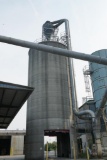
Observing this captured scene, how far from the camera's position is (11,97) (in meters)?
25.5

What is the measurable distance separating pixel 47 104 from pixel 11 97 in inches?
271

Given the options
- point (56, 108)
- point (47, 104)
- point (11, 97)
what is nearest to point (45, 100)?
point (47, 104)

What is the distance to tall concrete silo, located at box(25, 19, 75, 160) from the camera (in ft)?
95.1

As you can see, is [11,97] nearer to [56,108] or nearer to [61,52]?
[56,108]

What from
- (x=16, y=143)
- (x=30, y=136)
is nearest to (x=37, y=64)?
(x=30, y=136)

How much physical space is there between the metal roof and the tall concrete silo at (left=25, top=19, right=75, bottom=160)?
3284 millimetres

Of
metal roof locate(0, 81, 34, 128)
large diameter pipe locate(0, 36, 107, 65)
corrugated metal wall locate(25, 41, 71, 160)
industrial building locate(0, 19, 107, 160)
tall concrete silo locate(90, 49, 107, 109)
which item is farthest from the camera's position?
tall concrete silo locate(90, 49, 107, 109)

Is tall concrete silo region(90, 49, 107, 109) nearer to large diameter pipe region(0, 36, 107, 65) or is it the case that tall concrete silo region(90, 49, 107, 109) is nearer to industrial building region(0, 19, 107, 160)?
industrial building region(0, 19, 107, 160)

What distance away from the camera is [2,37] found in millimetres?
14711

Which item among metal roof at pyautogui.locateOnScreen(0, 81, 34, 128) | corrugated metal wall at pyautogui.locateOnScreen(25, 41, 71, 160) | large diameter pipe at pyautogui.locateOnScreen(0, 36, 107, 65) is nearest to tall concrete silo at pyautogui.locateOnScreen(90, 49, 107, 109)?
corrugated metal wall at pyautogui.locateOnScreen(25, 41, 71, 160)

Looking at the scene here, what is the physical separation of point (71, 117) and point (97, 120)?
4.79m

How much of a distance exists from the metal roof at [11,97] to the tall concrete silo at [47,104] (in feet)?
10.8

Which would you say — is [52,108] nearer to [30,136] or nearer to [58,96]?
[58,96]

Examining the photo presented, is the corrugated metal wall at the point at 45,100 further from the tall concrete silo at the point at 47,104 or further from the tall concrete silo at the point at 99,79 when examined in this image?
the tall concrete silo at the point at 99,79
